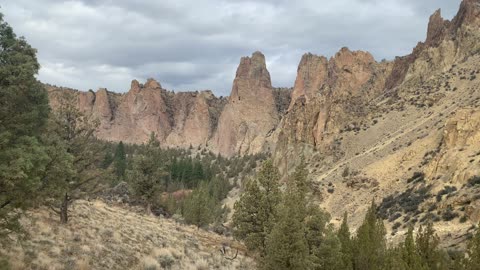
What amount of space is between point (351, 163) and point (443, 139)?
51.6ft

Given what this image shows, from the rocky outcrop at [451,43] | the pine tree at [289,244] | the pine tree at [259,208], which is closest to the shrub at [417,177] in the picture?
the pine tree at [259,208]

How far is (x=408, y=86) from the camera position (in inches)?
3479

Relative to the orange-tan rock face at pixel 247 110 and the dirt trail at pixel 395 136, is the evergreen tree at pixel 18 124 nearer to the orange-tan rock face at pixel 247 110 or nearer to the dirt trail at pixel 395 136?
the dirt trail at pixel 395 136

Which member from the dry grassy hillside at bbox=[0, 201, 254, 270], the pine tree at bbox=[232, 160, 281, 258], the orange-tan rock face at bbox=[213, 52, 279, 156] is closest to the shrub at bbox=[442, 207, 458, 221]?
the pine tree at bbox=[232, 160, 281, 258]

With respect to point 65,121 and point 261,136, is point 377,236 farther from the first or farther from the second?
point 261,136

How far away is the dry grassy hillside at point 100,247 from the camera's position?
16.1m

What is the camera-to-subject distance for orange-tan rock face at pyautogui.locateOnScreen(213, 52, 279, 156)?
184 metres

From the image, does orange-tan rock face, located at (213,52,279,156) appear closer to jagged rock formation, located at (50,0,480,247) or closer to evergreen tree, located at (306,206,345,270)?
jagged rock formation, located at (50,0,480,247)

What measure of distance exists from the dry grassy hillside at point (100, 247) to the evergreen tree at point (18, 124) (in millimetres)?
1560

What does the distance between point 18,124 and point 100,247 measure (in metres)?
9.29

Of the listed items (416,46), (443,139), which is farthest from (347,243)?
(416,46)

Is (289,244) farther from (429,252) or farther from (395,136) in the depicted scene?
(395,136)

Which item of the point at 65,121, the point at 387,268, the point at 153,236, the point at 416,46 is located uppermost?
the point at 416,46

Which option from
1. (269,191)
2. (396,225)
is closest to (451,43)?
(396,225)
